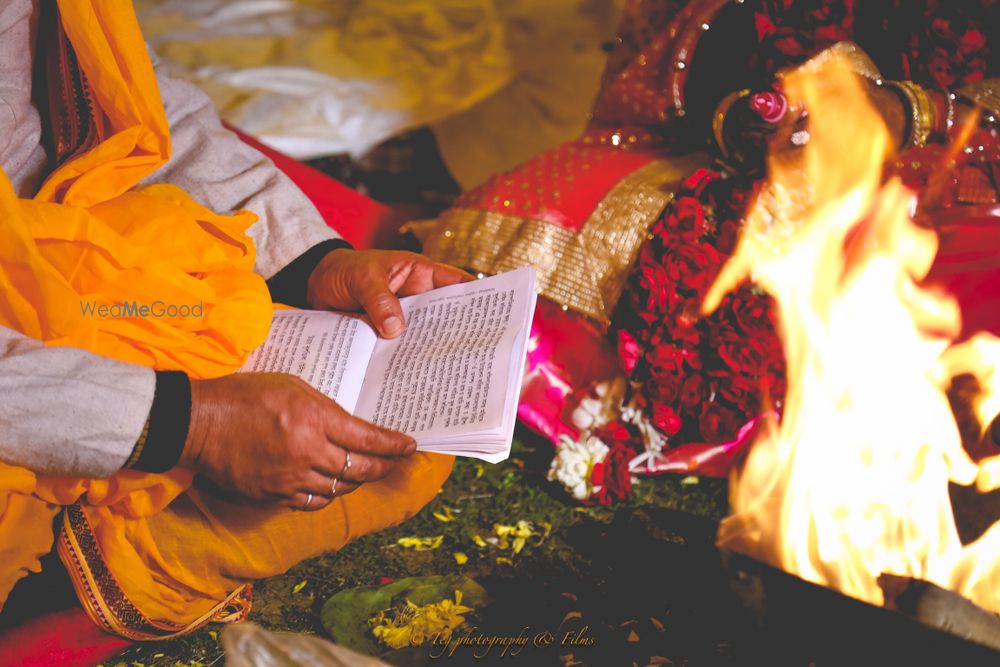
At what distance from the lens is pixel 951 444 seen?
167 centimetres

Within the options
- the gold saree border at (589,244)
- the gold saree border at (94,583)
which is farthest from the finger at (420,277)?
the gold saree border at (94,583)

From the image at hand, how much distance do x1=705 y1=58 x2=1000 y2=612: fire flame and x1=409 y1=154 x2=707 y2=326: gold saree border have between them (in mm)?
227

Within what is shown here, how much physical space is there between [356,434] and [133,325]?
41cm

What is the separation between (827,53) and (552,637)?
147 cm

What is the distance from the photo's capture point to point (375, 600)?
169 cm

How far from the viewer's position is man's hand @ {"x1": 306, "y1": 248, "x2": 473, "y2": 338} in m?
1.57

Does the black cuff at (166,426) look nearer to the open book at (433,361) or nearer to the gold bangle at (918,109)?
the open book at (433,361)

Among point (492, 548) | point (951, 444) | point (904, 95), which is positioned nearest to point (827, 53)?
point (904, 95)

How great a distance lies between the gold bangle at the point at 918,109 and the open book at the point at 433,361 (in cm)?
104

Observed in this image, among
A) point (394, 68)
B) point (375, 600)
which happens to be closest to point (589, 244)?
point (375, 600)

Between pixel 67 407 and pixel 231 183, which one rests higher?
pixel 231 183

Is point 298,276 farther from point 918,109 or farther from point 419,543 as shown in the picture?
point 918,109

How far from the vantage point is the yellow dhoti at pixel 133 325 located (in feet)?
4.07

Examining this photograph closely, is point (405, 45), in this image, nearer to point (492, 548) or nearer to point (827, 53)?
point (827, 53)
